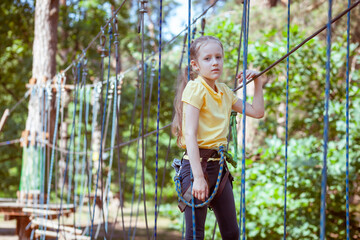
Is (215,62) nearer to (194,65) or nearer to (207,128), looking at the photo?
(194,65)

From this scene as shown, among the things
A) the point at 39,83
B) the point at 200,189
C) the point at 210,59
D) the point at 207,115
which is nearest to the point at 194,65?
the point at 210,59

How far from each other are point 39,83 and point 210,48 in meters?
4.09

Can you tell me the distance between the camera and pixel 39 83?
5.16m

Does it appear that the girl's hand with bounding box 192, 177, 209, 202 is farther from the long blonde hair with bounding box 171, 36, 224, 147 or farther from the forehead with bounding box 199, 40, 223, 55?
the forehead with bounding box 199, 40, 223, 55

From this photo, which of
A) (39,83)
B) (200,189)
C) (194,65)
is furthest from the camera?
(39,83)

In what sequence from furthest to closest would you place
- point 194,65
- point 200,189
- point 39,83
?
point 39,83
point 194,65
point 200,189

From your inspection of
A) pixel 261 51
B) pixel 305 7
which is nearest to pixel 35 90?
pixel 261 51

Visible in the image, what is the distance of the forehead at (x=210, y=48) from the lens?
4.66ft

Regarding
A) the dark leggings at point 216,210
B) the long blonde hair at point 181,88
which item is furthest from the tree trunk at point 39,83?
the dark leggings at point 216,210

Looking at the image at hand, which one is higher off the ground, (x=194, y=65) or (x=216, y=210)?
(x=194, y=65)

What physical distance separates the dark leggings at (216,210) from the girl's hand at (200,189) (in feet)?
0.14

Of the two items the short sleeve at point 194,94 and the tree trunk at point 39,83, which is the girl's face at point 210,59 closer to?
the short sleeve at point 194,94

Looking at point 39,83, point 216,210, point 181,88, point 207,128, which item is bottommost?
point 216,210

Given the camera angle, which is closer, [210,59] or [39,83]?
[210,59]
